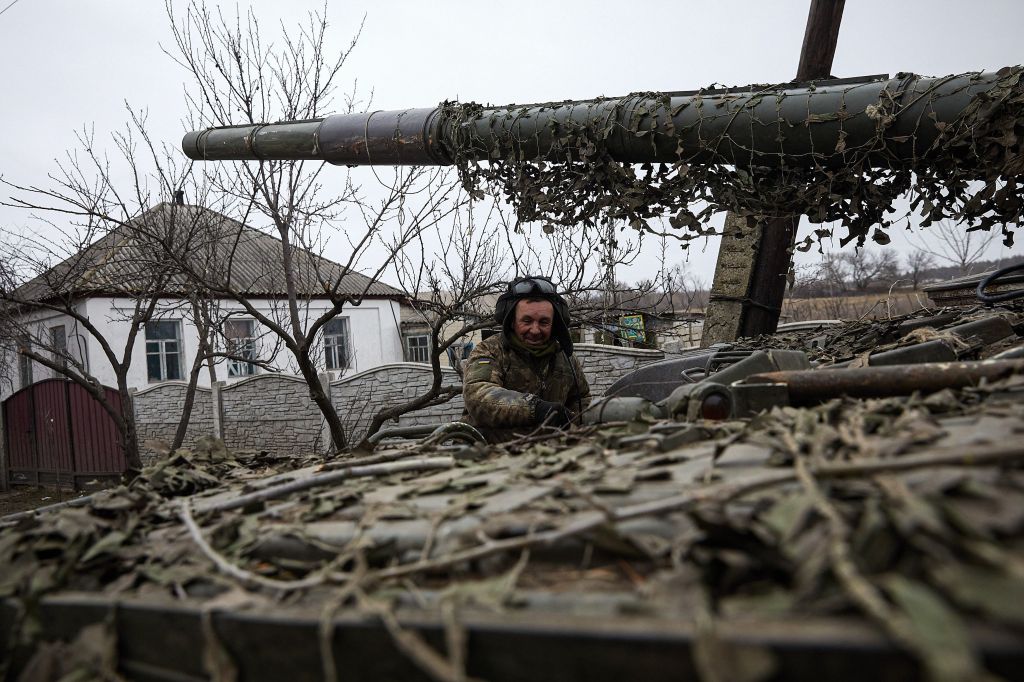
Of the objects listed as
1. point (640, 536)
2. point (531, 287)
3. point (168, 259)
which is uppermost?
point (168, 259)

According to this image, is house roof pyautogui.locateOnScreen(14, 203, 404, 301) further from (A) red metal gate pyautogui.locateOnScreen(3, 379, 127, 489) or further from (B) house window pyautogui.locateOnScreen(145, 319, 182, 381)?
(B) house window pyautogui.locateOnScreen(145, 319, 182, 381)

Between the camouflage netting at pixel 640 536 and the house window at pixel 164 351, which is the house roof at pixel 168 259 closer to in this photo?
the camouflage netting at pixel 640 536

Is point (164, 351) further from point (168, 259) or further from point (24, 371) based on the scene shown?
point (168, 259)

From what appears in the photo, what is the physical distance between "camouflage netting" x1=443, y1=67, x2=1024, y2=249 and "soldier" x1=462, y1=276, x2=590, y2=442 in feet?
2.18

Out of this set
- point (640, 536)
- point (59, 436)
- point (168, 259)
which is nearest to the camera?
point (640, 536)

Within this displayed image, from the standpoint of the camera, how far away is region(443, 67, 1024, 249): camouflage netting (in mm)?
3822

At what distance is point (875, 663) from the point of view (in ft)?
3.22

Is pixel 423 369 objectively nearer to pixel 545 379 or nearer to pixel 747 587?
pixel 545 379

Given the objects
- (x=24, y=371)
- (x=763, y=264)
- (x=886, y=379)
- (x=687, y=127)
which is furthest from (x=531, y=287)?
(x=24, y=371)

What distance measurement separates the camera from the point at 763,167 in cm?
439

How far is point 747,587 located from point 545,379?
3774 millimetres

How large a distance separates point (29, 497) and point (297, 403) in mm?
6180

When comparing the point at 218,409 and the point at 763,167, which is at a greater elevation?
the point at 763,167

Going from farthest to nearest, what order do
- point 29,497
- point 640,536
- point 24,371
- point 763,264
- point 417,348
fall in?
point 417,348 < point 24,371 < point 29,497 < point 763,264 < point 640,536
